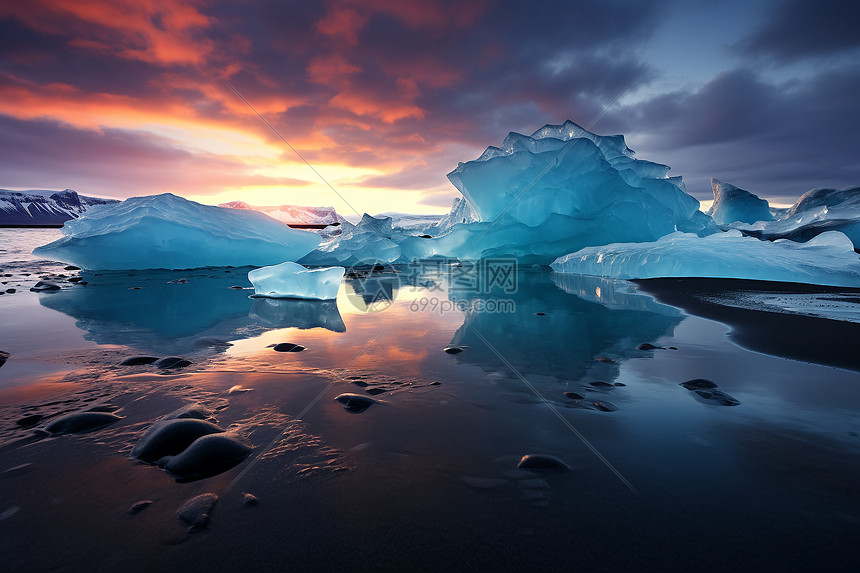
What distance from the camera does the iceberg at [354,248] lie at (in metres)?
16.0

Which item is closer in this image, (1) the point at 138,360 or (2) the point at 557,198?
(1) the point at 138,360

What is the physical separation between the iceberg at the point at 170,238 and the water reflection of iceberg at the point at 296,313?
742 cm

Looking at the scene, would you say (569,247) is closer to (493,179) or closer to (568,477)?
(493,179)

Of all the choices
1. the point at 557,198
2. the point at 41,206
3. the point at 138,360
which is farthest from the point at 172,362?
the point at 41,206

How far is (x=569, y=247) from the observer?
15.4 meters

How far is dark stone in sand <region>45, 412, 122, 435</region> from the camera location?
1.70 metres

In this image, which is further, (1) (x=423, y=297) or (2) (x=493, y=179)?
(2) (x=493, y=179)

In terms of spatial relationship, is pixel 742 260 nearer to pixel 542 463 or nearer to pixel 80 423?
pixel 542 463

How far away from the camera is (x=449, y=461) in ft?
4.91

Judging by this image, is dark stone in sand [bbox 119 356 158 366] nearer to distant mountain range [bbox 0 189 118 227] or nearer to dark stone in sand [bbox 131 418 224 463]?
dark stone in sand [bbox 131 418 224 463]

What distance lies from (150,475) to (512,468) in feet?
4.42

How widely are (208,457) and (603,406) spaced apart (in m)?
1.90

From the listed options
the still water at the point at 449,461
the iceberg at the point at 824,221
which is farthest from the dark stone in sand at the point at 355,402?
the iceberg at the point at 824,221

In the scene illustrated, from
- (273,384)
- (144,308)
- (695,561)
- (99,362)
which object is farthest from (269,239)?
(695,561)
